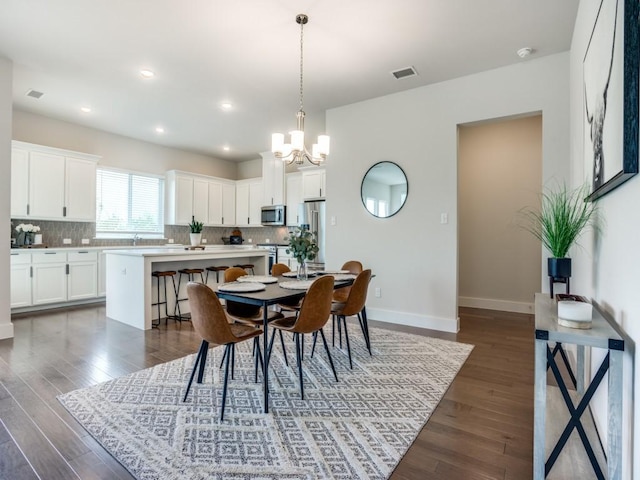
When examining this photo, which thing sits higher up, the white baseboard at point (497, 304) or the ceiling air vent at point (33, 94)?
the ceiling air vent at point (33, 94)

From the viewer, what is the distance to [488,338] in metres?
3.74

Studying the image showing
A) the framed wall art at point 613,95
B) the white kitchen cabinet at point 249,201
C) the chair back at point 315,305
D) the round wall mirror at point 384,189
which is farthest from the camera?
the white kitchen cabinet at point 249,201

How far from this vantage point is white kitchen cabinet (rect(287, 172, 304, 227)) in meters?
7.24

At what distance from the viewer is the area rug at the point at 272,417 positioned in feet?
5.51

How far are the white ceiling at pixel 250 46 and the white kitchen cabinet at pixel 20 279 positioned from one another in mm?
2259

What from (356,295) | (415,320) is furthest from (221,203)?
(356,295)

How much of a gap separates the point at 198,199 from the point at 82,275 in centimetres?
273

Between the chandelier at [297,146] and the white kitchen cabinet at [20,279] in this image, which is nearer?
the chandelier at [297,146]

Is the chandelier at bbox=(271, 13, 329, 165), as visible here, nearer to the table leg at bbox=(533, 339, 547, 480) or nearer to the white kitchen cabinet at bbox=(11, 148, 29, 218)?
the table leg at bbox=(533, 339, 547, 480)

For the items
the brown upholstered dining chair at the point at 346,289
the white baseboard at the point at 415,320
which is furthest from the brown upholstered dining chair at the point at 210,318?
the white baseboard at the point at 415,320

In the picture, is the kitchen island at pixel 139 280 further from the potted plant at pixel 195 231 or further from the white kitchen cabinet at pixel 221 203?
the white kitchen cabinet at pixel 221 203

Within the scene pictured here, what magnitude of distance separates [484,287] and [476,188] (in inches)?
61.5

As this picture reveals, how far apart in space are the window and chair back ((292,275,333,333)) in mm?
5472

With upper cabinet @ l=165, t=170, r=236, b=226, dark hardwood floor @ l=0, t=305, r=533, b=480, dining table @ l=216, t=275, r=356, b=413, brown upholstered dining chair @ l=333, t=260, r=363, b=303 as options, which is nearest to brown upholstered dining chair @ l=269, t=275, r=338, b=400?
dining table @ l=216, t=275, r=356, b=413
